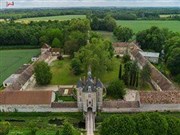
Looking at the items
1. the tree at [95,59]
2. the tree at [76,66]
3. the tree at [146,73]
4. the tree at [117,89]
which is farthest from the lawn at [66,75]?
the tree at [117,89]

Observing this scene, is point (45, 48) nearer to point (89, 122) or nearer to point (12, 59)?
point (12, 59)

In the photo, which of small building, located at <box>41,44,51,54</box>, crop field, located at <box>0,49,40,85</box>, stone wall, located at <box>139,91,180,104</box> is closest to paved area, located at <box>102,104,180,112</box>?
stone wall, located at <box>139,91,180,104</box>

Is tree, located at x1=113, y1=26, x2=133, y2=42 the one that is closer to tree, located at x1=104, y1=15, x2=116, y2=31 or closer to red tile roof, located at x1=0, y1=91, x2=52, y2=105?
tree, located at x1=104, y1=15, x2=116, y2=31

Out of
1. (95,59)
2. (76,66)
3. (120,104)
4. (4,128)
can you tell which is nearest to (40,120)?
(4,128)

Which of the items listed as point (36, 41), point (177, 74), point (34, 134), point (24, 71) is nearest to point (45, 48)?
point (36, 41)

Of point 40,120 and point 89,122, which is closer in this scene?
point 89,122

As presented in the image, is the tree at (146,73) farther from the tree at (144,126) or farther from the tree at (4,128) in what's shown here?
the tree at (4,128)
